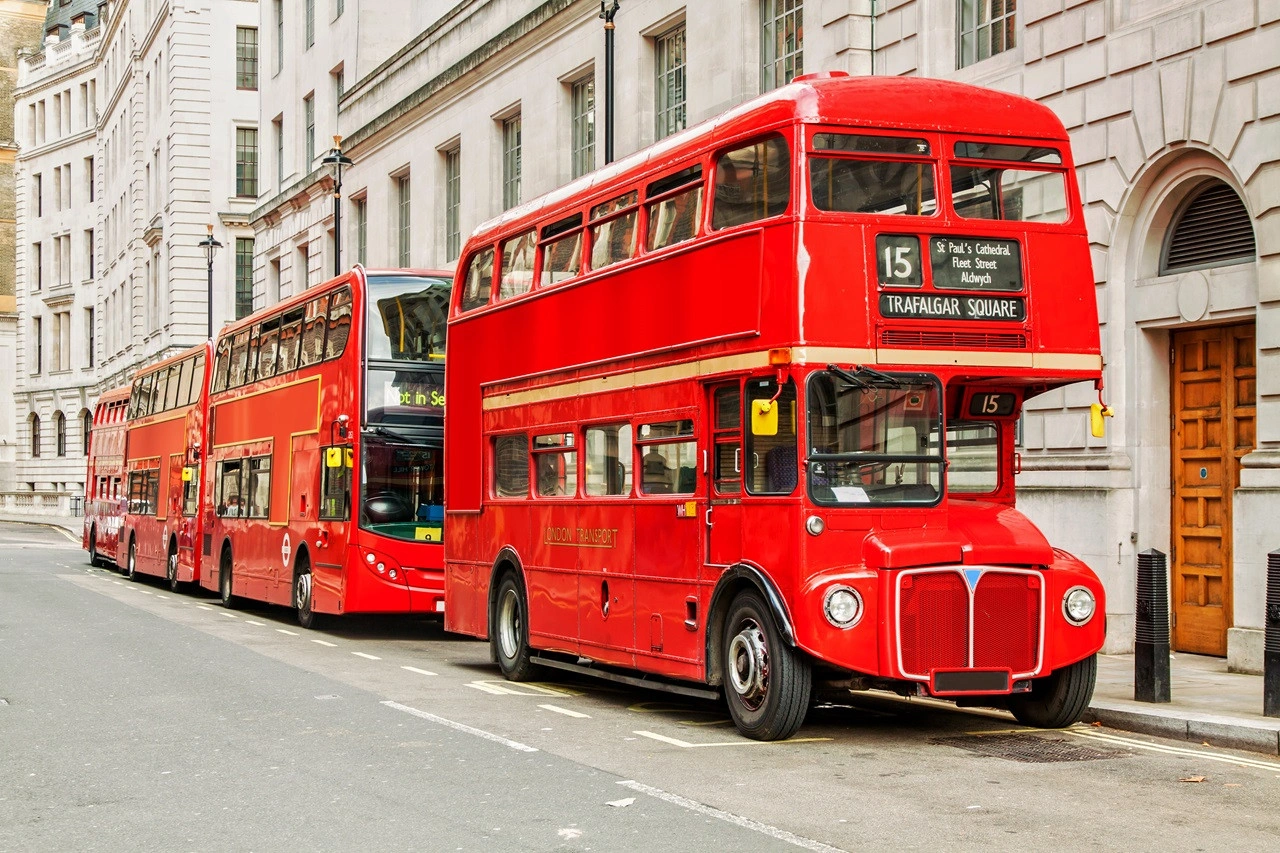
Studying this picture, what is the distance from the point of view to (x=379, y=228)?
39.2 m

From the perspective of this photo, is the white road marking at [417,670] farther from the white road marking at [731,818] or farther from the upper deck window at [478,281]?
the white road marking at [731,818]

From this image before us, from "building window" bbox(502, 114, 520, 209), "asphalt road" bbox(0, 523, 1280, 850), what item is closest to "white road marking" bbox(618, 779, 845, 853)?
"asphalt road" bbox(0, 523, 1280, 850)

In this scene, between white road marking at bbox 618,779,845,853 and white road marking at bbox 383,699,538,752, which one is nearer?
white road marking at bbox 618,779,845,853

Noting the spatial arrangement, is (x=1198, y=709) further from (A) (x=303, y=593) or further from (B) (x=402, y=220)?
(B) (x=402, y=220)

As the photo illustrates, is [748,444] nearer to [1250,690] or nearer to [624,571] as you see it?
[624,571]

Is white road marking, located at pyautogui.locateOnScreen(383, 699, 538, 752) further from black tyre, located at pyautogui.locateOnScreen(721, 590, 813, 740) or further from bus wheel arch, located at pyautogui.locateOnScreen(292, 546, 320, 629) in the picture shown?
bus wheel arch, located at pyautogui.locateOnScreen(292, 546, 320, 629)

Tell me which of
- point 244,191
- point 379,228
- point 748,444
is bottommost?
point 748,444

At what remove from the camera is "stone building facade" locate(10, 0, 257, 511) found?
211ft

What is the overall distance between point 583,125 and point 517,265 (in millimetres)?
15359

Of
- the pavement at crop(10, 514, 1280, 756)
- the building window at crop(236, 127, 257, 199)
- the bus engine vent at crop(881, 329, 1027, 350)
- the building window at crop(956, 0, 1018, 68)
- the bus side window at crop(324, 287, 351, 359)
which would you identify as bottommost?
the pavement at crop(10, 514, 1280, 756)

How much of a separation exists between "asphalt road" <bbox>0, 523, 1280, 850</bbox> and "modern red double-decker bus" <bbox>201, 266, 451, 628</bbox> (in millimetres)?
4145

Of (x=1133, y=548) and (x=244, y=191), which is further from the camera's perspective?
(x=244, y=191)

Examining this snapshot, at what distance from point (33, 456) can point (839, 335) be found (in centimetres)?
9004

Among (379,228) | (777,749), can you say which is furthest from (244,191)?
(777,749)
